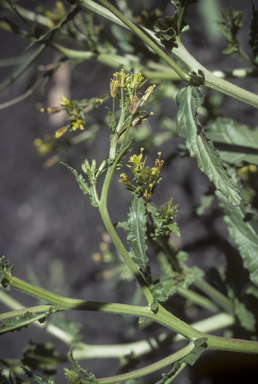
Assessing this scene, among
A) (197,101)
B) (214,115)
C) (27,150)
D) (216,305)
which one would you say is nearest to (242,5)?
(214,115)

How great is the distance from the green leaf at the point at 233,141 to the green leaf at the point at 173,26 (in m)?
0.40

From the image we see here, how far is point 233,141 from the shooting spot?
3.44ft

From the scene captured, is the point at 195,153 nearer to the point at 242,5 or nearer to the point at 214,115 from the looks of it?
the point at 214,115

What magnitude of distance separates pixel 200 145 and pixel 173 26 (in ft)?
0.77

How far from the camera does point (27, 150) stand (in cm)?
220

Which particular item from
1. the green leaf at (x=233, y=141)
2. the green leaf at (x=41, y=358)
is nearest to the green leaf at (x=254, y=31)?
the green leaf at (x=233, y=141)

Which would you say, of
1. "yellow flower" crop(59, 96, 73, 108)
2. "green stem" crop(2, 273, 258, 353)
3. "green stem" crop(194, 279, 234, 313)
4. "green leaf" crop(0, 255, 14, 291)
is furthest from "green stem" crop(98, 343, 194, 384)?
"yellow flower" crop(59, 96, 73, 108)

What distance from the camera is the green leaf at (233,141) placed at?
3.27 feet

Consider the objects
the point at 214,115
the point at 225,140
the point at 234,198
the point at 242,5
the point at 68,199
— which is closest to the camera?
the point at 234,198

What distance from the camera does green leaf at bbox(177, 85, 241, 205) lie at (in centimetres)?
62

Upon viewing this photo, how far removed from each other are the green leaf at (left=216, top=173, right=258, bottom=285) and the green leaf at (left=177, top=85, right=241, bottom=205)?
0.77 feet

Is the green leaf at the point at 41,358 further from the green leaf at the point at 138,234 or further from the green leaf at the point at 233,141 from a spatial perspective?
the green leaf at the point at 233,141

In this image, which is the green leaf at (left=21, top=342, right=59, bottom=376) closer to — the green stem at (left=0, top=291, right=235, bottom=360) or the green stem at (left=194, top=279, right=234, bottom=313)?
the green stem at (left=0, top=291, right=235, bottom=360)

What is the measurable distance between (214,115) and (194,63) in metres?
0.68
